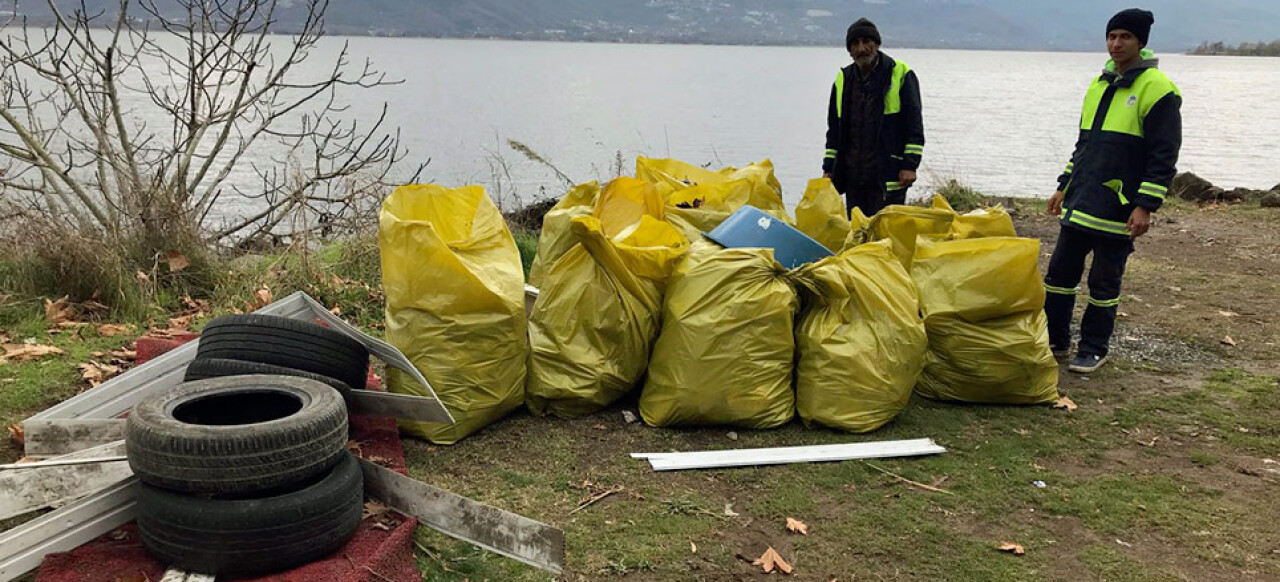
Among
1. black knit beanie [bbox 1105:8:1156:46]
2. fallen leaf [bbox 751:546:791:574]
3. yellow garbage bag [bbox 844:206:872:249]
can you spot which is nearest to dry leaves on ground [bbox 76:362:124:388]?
fallen leaf [bbox 751:546:791:574]

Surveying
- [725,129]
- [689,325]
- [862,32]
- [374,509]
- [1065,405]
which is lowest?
[725,129]

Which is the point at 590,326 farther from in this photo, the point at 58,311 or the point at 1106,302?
the point at 58,311

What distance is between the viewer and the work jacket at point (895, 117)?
558 centimetres

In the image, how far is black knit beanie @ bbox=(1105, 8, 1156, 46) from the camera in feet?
14.7

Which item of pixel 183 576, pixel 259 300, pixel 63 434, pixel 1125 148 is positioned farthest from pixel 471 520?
pixel 1125 148

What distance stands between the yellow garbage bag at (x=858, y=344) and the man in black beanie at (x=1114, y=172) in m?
1.42

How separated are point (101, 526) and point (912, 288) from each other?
334 cm

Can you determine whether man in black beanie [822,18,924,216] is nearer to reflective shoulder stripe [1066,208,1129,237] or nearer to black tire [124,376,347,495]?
reflective shoulder stripe [1066,208,1129,237]

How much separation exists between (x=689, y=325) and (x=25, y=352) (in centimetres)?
332

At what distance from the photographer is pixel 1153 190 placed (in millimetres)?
4406

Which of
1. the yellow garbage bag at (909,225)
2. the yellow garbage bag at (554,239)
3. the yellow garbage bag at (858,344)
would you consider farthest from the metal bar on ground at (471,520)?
the yellow garbage bag at (909,225)

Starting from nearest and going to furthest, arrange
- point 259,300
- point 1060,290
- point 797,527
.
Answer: point 797,527 → point 1060,290 → point 259,300

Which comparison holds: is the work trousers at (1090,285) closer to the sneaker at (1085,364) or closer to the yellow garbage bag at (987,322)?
the sneaker at (1085,364)

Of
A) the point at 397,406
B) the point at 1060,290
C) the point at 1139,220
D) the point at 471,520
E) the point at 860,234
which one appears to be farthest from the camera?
the point at 1060,290
